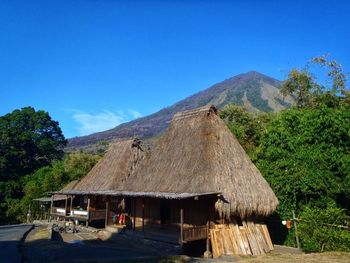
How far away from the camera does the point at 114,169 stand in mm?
22891

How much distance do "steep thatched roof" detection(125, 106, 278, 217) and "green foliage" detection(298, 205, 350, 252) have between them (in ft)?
6.26

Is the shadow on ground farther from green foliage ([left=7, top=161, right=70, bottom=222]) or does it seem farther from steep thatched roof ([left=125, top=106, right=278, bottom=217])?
green foliage ([left=7, top=161, right=70, bottom=222])

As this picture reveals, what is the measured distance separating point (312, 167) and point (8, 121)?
4008 centimetres

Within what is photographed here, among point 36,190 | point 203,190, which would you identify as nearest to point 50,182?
point 36,190

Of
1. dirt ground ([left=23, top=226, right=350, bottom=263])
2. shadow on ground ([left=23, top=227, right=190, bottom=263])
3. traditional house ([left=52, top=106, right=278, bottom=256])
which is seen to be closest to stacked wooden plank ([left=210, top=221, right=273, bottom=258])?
traditional house ([left=52, top=106, right=278, bottom=256])

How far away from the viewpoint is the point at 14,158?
133 ft

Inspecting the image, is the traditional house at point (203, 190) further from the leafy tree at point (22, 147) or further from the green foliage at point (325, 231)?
the leafy tree at point (22, 147)

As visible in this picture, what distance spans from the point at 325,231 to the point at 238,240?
3.69m

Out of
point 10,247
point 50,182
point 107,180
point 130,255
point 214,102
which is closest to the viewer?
point 130,255

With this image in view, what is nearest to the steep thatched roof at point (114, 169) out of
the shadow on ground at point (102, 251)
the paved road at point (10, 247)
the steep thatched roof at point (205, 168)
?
the steep thatched roof at point (205, 168)

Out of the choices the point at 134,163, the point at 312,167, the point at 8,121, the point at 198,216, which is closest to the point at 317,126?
the point at 312,167

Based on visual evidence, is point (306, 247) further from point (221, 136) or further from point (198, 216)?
point (221, 136)

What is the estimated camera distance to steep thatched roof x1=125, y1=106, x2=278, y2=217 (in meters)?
15.2

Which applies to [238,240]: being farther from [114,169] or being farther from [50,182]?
[50,182]
